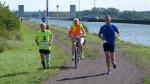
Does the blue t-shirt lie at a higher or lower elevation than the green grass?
higher

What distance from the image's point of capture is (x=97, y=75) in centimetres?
1648

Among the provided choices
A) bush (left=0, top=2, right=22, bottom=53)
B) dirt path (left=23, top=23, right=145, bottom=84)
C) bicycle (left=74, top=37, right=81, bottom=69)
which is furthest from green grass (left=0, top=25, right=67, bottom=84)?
bush (left=0, top=2, right=22, bottom=53)

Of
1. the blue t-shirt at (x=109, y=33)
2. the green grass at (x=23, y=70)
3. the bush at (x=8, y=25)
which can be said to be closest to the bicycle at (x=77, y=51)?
the green grass at (x=23, y=70)

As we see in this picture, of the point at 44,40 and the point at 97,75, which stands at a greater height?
the point at 44,40

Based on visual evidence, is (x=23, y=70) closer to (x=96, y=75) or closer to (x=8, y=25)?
(x=96, y=75)

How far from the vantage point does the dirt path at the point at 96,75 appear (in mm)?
15141

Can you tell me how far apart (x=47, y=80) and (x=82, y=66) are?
3.99 m

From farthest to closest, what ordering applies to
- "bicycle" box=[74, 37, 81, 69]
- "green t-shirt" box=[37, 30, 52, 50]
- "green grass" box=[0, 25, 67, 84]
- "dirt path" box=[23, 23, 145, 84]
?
1. "bicycle" box=[74, 37, 81, 69]
2. "green t-shirt" box=[37, 30, 52, 50]
3. "green grass" box=[0, 25, 67, 84]
4. "dirt path" box=[23, 23, 145, 84]

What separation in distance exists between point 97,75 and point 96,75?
0.10 ft

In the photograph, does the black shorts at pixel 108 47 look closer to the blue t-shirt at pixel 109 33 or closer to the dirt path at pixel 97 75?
the blue t-shirt at pixel 109 33

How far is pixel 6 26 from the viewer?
3888 centimetres

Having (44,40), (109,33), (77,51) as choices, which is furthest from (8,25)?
(109,33)

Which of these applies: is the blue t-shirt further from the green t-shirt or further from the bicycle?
the green t-shirt

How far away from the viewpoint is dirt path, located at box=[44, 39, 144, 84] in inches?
596
